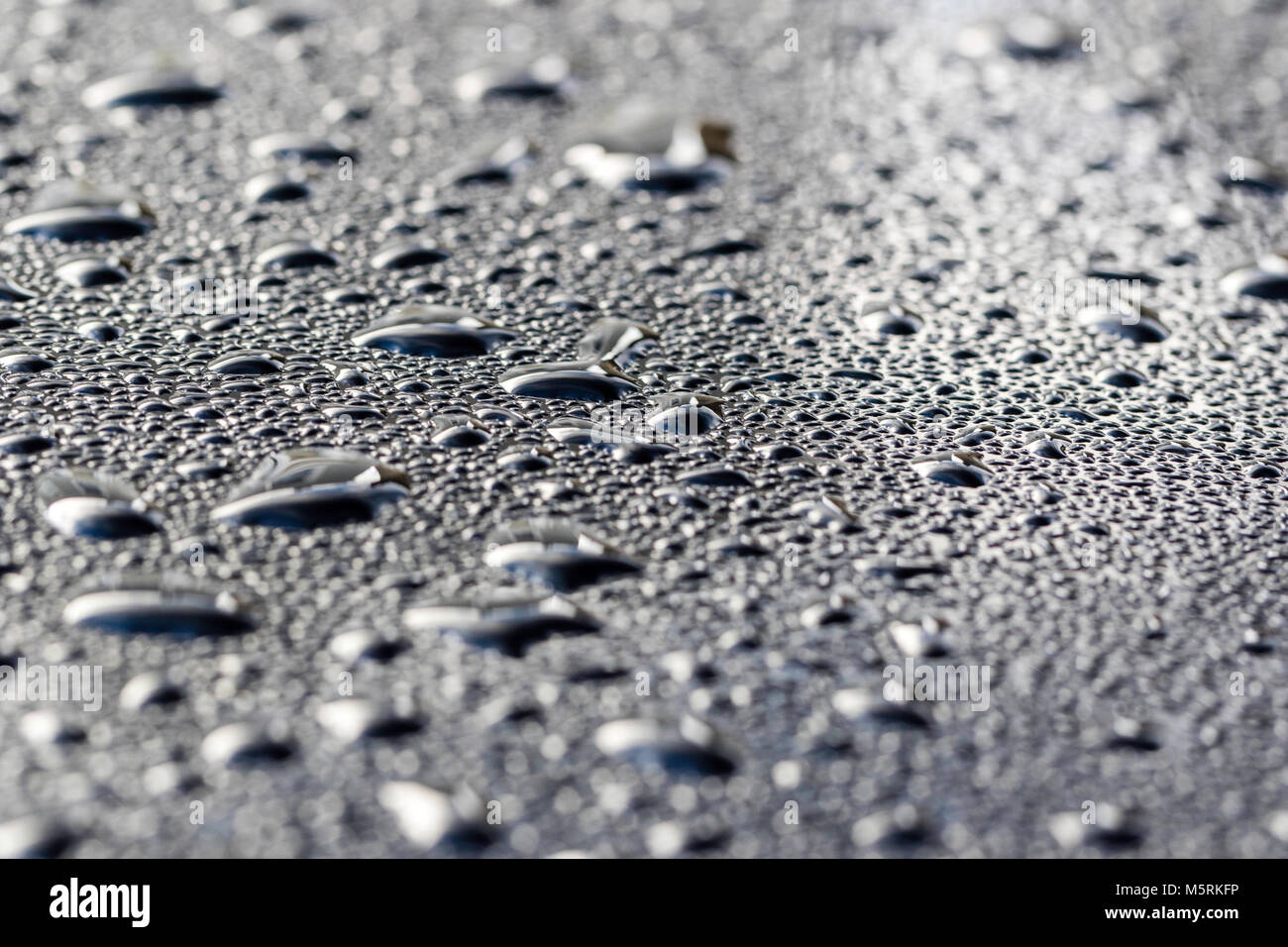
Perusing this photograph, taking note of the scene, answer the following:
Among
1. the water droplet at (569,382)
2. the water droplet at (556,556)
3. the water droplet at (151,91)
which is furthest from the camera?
the water droplet at (151,91)

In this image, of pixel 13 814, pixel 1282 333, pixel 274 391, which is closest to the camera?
pixel 13 814

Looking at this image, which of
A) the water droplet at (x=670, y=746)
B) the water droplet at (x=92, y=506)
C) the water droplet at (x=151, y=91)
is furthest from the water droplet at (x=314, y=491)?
the water droplet at (x=151, y=91)

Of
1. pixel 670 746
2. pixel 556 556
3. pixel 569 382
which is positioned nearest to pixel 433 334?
pixel 569 382

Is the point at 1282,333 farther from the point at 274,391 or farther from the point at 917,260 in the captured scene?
the point at 274,391

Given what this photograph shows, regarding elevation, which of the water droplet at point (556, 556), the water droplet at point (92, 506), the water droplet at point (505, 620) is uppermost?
the water droplet at point (92, 506)

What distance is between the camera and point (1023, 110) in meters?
1.29

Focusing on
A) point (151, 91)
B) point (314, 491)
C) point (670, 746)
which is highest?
point (151, 91)

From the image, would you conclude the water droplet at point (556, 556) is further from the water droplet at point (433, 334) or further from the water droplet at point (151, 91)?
the water droplet at point (151, 91)

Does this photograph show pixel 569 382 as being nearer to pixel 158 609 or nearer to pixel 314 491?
pixel 314 491

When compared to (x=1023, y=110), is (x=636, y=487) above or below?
below

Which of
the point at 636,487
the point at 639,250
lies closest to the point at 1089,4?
the point at 639,250

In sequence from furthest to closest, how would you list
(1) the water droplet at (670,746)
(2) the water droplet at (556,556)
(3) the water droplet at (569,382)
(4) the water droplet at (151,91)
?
1. (4) the water droplet at (151,91)
2. (3) the water droplet at (569,382)
3. (2) the water droplet at (556,556)
4. (1) the water droplet at (670,746)
